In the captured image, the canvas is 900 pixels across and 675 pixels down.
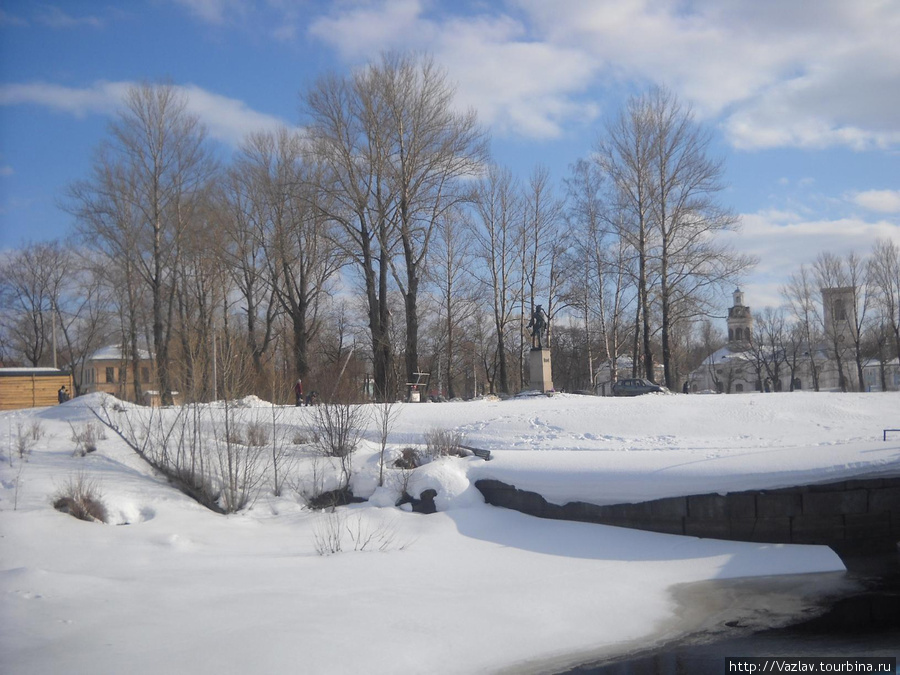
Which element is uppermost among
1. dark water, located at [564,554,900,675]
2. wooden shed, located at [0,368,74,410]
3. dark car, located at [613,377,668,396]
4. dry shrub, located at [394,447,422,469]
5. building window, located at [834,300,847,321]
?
building window, located at [834,300,847,321]

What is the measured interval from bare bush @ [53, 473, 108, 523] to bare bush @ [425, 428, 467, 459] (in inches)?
→ 262

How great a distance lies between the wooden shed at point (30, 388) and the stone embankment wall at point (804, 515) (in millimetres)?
28841

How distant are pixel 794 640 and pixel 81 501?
38.6 feet

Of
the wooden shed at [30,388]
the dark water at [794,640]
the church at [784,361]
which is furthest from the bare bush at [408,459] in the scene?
the church at [784,361]

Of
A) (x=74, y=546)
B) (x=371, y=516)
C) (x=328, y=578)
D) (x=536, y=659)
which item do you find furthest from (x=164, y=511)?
(x=536, y=659)

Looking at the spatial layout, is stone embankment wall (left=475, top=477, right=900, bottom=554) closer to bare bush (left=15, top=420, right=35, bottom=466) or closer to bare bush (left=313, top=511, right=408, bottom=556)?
bare bush (left=313, top=511, right=408, bottom=556)

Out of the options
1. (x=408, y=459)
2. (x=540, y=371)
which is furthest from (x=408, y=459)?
(x=540, y=371)

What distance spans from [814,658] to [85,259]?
41311 mm

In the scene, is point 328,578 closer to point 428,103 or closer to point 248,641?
point 248,641

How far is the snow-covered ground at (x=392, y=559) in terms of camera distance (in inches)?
311

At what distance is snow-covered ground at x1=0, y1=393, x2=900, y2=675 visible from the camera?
311 inches

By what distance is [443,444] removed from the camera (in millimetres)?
16672

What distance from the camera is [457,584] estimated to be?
35.0 feet

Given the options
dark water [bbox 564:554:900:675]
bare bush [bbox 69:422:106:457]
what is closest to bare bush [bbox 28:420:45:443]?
bare bush [bbox 69:422:106:457]
